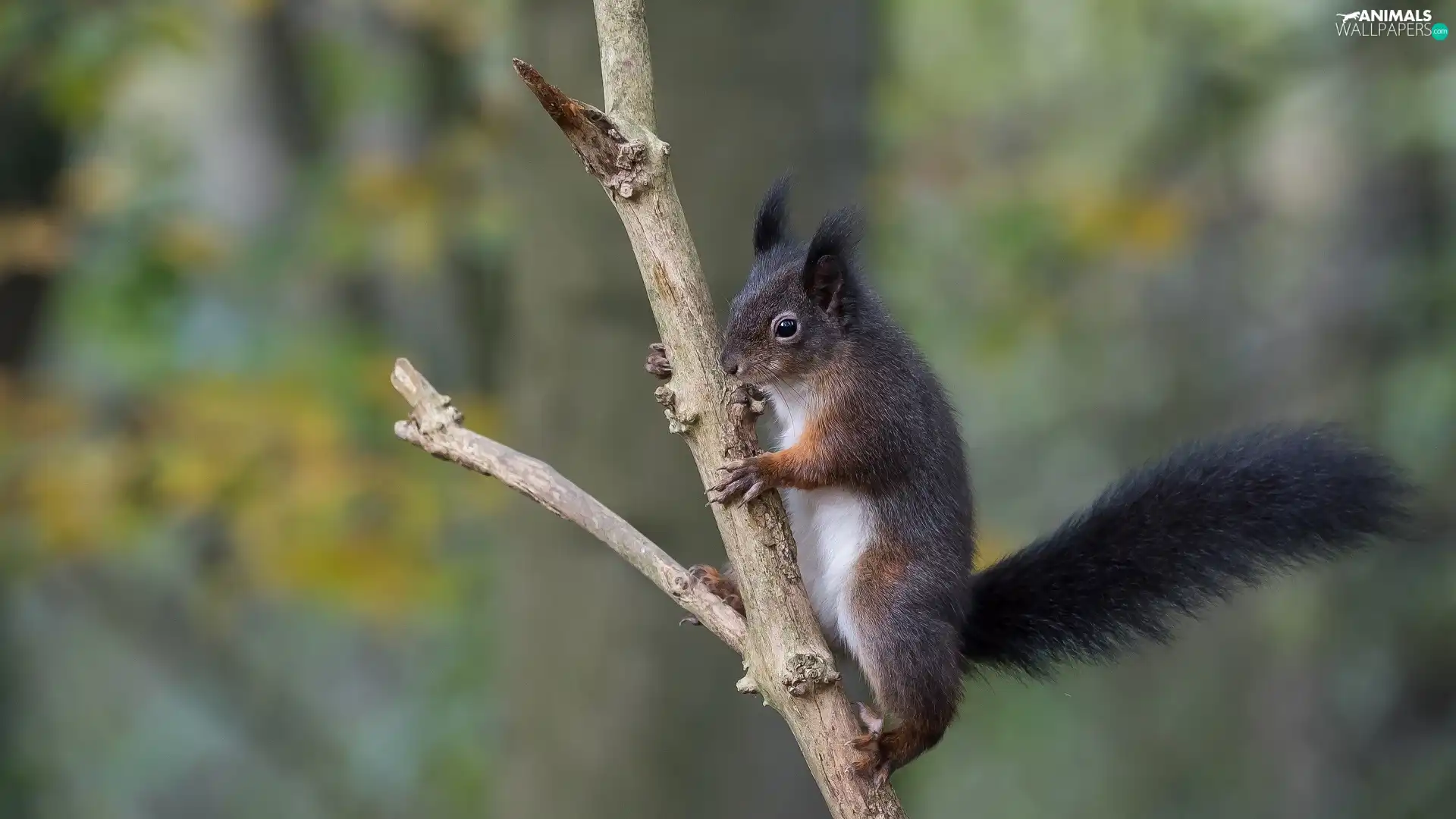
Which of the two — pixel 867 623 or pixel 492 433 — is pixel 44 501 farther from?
pixel 867 623

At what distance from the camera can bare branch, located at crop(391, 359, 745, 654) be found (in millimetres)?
1755

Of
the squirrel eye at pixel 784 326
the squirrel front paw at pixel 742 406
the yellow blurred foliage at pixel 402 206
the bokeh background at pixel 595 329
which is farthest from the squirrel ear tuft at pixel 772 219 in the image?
the yellow blurred foliage at pixel 402 206

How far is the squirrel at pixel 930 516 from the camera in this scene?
189 centimetres

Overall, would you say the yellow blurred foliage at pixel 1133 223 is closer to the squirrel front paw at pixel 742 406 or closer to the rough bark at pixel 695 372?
the squirrel front paw at pixel 742 406

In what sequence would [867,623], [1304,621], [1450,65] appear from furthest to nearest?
[1304,621] < [1450,65] < [867,623]

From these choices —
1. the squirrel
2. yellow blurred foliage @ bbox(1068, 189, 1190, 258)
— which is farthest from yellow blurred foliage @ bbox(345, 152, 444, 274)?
the squirrel

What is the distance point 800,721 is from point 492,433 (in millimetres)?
3282

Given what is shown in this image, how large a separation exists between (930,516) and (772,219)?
525mm

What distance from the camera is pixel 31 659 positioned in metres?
6.49

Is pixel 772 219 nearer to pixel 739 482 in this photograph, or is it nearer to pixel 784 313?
pixel 784 313

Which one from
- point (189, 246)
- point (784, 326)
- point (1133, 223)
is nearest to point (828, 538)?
point (784, 326)

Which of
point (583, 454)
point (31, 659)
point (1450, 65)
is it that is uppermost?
point (31, 659)

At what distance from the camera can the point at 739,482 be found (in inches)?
68.2

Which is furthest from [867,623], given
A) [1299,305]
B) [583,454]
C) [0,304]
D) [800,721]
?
[0,304]
